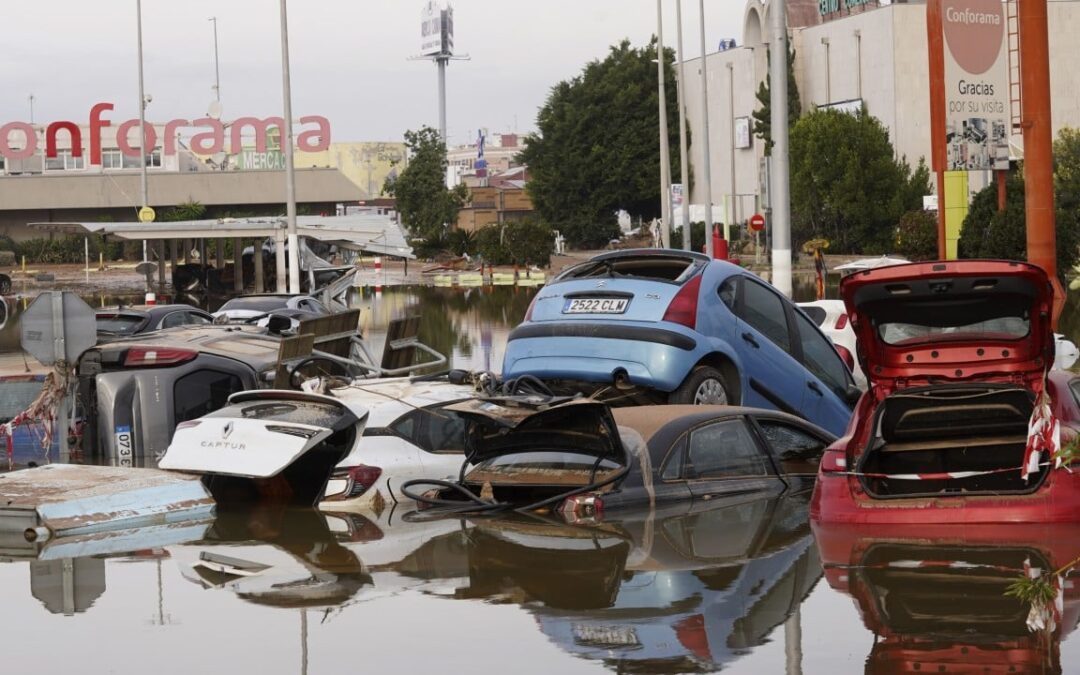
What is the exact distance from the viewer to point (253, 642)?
7527 millimetres

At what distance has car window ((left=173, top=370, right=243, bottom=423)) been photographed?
43.4ft

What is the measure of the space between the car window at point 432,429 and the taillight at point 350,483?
363mm

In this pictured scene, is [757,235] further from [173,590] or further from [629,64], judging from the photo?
[173,590]

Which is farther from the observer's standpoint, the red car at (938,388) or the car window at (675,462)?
the car window at (675,462)

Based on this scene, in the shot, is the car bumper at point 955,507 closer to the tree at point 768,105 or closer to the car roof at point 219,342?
the car roof at point 219,342

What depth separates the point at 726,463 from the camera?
35.2 ft

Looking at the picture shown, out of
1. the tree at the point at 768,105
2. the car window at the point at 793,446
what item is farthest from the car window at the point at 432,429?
the tree at the point at 768,105

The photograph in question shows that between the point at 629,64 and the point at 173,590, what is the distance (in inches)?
3225

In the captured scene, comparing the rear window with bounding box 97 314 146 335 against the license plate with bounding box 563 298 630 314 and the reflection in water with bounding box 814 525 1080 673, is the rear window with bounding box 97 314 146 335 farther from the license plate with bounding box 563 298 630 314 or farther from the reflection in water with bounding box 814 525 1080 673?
the reflection in water with bounding box 814 525 1080 673

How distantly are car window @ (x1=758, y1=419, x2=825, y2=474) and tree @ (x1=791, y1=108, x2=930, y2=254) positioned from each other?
52061 mm

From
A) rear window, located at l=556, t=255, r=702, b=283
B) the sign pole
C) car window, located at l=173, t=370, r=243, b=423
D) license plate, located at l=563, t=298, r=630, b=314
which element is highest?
the sign pole

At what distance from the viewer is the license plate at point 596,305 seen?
12.7 metres

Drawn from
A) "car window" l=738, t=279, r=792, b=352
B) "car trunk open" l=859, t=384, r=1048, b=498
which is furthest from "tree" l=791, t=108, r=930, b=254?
"car trunk open" l=859, t=384, r=1048, b=498

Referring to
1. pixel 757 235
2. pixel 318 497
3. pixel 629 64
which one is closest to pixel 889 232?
pixel 757 235
